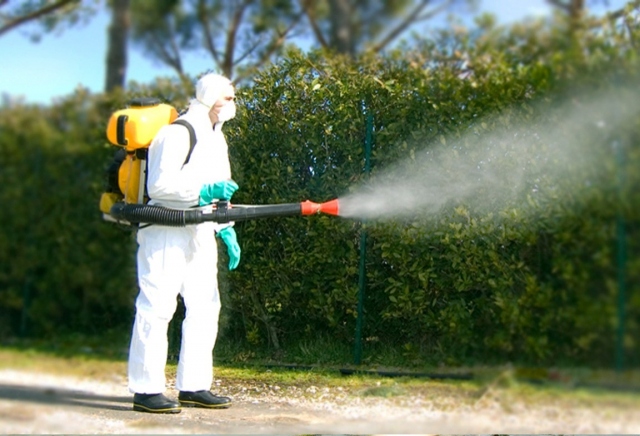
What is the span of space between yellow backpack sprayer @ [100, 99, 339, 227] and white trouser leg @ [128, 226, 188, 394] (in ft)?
0.51

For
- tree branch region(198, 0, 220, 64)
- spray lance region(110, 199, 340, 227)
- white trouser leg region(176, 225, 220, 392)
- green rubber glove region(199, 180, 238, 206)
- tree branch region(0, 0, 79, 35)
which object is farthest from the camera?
tree branch region(198, 0, 220, 64)

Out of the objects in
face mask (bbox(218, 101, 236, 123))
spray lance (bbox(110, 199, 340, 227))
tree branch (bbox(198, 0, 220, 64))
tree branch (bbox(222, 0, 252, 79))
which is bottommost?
spray lance (bbox(110, 199, 340, 227))

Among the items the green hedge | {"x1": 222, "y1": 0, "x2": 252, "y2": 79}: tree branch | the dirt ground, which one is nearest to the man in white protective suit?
the dirt ground

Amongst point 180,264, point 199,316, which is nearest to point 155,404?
point 199,316

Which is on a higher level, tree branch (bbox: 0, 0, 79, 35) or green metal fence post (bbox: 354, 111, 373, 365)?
tree branch (bbox: 0, 0, 79, 35)

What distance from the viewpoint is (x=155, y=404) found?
4613mm

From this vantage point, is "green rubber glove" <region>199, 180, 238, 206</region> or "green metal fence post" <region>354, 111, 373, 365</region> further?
"green metal fence post" <region>354, 111, 373, 365</region>

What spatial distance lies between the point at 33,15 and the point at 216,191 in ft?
4.85

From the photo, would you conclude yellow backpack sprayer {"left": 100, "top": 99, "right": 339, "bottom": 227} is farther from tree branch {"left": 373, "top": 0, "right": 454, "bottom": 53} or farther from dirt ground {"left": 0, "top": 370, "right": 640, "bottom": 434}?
tree branch {"left": 373, "top": 0, "right": 454, "bottom": 53}

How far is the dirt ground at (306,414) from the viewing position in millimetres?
4129

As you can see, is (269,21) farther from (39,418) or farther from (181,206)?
(39,418)

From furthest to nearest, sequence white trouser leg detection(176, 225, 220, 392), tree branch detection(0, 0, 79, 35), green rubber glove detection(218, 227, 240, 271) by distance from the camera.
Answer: green rubber glove detection(218, 227, 240, 271) → white trouser leg detection(176, 225, 220, 392) → tree branch detection(0, 0, 79, 35)

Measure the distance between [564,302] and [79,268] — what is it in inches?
158

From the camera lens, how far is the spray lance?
4.40 meters
